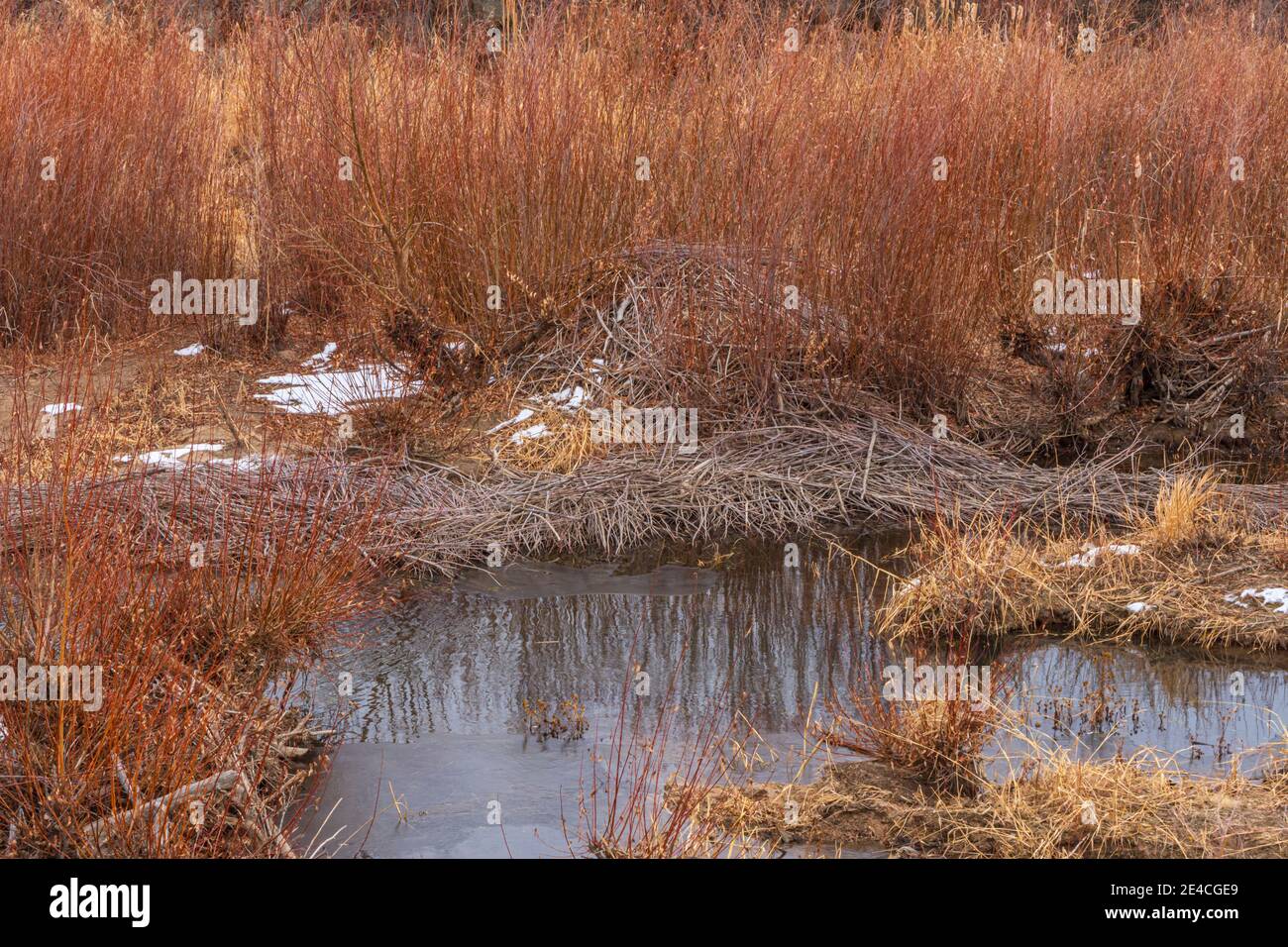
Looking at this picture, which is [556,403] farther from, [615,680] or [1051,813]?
[1051,813]

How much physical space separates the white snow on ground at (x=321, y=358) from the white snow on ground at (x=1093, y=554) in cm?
495

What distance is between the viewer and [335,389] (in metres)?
7.59

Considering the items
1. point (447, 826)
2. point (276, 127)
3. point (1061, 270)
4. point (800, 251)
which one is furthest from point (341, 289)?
point (447, 826)

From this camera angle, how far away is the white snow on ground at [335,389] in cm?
715

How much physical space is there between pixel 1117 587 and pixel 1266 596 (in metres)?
0.59

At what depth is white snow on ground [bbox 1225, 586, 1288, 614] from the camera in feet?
16.9

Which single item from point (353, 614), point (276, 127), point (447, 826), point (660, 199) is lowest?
point (447, 826)

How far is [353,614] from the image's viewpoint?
465cm

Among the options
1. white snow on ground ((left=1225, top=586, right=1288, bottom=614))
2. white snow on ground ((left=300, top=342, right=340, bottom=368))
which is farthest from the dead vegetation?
white snow on ground ((left=300, top=342, right=340, bottom=368))

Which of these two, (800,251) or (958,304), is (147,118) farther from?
(958,304)

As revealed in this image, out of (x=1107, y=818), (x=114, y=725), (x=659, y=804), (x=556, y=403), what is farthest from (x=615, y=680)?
(x=556, y=403)

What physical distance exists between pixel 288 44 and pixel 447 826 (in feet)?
20.0

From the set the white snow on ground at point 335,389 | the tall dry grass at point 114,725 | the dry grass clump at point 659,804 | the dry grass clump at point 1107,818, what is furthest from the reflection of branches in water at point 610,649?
the white snow on ground at point 335,389

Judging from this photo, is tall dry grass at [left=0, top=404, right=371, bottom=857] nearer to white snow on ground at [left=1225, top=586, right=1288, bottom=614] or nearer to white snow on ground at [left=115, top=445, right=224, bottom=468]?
white snow on ground at [left=115, top=445, right=224, bottom=468]
